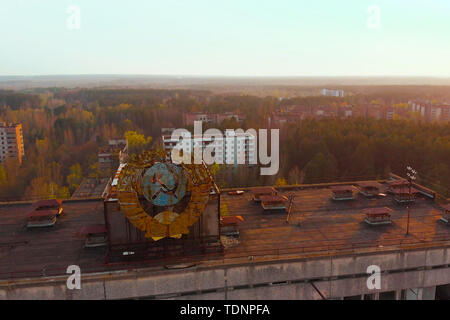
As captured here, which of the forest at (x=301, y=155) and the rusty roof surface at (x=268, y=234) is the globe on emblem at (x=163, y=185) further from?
the forest at (x=301, y=155)

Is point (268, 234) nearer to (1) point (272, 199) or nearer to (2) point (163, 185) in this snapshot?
(1) point (272, 199)

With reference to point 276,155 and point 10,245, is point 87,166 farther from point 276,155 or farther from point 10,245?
point 10,245

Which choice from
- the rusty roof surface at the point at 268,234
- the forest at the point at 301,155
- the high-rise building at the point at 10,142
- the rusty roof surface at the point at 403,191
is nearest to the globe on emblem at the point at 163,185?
the rusty roof surface at the point at 268,234

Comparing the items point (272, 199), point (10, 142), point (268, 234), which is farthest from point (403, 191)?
point (10, 142)

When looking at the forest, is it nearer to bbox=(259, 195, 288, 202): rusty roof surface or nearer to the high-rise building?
the high-rise building

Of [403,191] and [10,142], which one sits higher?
[403,191]
